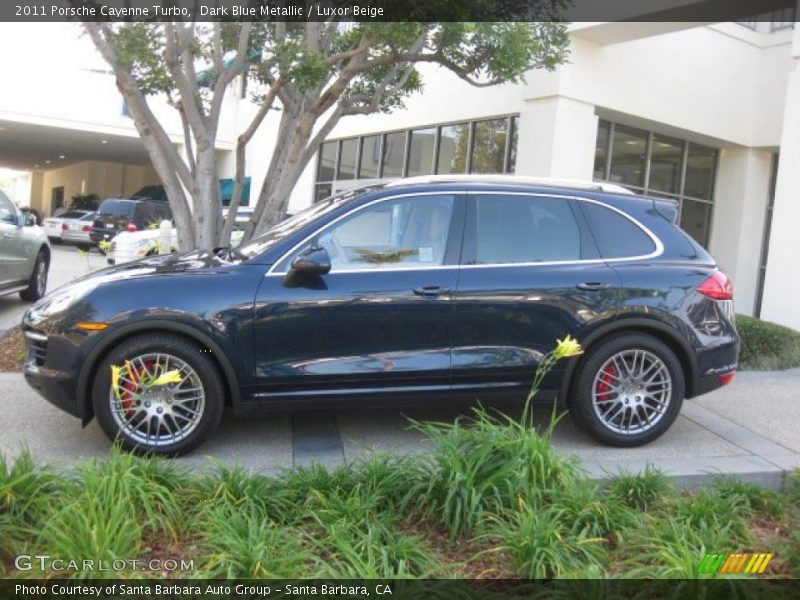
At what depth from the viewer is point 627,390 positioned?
540cm

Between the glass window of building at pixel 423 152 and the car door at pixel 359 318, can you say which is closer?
the car door at pixel 359 318

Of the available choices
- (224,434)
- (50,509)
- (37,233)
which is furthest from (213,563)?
(37,233)

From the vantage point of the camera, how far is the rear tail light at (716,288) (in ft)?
17.9

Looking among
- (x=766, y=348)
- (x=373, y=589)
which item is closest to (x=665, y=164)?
(x=766, y=348)

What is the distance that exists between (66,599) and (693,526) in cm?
287

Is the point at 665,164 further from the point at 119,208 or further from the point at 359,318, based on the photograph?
the point at 119,208

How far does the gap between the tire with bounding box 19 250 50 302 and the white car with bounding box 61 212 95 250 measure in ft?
40.8

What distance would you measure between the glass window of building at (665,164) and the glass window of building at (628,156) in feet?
0.74

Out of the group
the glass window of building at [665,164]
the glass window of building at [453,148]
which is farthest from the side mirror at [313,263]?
the glass window of building at [665,164]

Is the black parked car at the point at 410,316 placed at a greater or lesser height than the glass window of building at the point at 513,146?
lesser

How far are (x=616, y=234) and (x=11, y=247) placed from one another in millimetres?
7354

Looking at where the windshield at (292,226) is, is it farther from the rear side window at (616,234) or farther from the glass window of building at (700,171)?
the glass window of building at (700,171)

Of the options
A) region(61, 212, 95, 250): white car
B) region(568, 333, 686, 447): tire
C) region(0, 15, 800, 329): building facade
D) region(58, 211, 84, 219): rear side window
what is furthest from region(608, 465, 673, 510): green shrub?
region(58, 211, 84, 219): rear side window

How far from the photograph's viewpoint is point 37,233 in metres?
10.6
